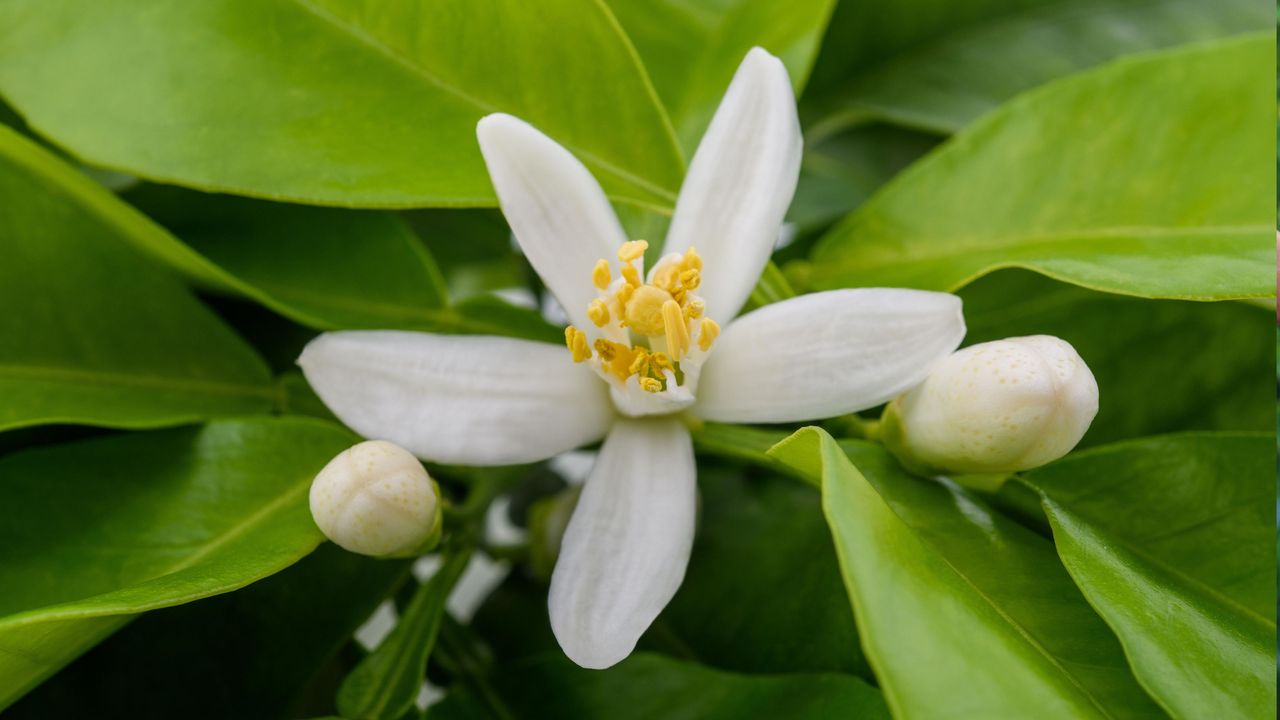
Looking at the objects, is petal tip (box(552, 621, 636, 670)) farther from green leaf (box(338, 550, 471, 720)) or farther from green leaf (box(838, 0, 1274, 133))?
green leaf (box(838, 0, 1274, 133))

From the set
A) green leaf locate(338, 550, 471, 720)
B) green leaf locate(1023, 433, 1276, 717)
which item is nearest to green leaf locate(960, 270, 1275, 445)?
green leaf locate(1023, 433, 1276, 717)

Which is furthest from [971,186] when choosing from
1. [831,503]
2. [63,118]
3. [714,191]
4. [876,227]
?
[63,118]

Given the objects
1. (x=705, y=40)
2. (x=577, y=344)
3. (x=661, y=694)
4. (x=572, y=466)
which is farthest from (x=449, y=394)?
(x=572, y=466)

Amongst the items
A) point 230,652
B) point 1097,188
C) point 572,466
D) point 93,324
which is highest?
point 1097,188

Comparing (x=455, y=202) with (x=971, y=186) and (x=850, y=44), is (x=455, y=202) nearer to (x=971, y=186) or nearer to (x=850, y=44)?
(x=971, y=186)

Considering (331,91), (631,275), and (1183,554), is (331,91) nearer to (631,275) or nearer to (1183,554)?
(631,275)
